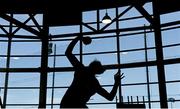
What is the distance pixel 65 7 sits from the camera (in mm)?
13469

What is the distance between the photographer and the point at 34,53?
16.6 metres

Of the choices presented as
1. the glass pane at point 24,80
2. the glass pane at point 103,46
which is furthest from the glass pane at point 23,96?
the glass pane at point 103,46

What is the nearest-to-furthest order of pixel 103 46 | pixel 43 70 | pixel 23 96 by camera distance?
pixel 43 70 → pixel 103 46 → pixel 23 96

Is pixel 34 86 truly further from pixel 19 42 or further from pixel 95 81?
pixel 95 81

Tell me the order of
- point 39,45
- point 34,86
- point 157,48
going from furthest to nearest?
point 39,45
point 34,86
point 157,48

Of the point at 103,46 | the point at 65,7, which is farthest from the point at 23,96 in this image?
the point at 65,7

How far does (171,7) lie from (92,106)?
5364mm

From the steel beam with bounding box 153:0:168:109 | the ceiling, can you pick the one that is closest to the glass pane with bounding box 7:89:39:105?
the ceiling

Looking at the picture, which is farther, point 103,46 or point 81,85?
point 103,46

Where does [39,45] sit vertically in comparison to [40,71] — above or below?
above

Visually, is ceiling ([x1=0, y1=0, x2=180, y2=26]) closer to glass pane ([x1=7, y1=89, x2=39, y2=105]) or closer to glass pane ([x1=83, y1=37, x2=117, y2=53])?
glass pane ([x1=83, y1=37, x2=117, y2=53])

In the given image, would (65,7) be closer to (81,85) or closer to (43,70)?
(43,70)

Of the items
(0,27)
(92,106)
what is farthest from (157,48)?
(0,27)

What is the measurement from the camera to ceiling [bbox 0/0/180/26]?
13.7 metres
